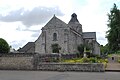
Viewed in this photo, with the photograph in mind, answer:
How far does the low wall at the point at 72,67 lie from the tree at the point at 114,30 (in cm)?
2576

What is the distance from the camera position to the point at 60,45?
238ft

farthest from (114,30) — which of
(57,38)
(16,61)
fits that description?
(16,61)

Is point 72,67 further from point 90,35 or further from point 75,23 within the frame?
point 75,23

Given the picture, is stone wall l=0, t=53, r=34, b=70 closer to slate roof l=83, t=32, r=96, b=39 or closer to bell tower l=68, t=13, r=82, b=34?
slate roof l=83, t=32, r=96, b=39

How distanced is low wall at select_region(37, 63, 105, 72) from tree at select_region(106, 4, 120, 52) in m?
25.8

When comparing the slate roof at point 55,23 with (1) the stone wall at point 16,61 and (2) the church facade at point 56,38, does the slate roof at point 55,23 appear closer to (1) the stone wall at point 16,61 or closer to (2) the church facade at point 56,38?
(2) the church facade at point 56,38

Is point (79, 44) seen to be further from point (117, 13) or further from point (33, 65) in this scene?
point (33, 65)

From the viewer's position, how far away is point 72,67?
2980 centimetres

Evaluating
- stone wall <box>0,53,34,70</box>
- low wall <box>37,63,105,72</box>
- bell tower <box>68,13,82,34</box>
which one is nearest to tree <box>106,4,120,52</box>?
low wall <box>37,63,105,72</box>

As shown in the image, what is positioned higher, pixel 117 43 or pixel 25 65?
pixel 117 43

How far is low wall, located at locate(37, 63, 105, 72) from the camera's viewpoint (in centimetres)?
2894

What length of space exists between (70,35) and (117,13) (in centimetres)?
2132

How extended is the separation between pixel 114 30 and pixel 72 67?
26.6 metres

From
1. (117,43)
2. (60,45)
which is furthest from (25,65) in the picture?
(60,45)
